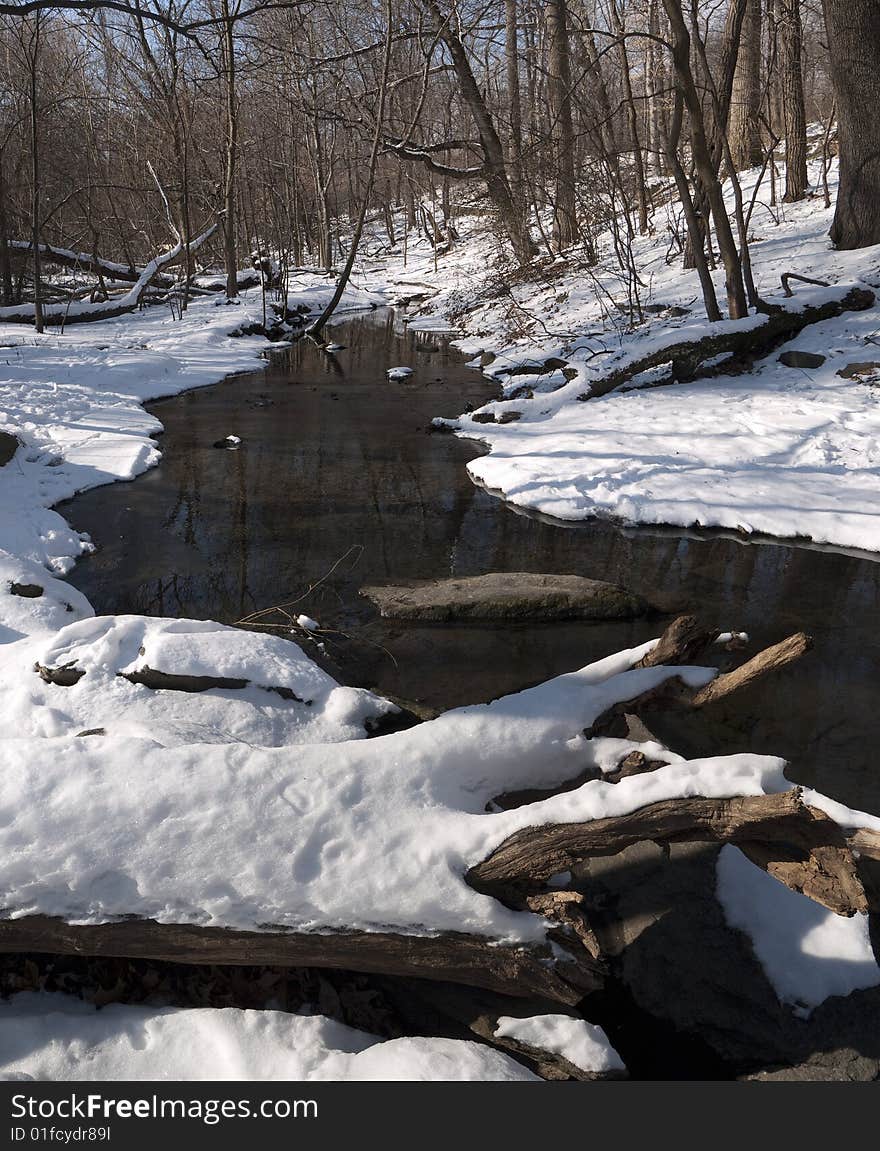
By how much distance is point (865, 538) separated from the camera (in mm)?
6574

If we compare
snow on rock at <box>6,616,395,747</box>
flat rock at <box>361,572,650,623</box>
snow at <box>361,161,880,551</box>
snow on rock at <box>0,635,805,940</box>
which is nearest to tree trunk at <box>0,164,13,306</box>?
snow at <box>361,161,880,551</box>

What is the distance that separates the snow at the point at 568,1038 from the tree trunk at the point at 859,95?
12018 mm

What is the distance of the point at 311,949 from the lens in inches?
99.4

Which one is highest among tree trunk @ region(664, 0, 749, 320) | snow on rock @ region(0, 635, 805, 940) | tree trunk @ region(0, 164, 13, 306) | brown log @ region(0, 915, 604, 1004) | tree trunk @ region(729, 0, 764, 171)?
tree trunk @ region(729, 0, 764, 171)

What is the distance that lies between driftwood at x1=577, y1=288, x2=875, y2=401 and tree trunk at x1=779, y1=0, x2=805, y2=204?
654 cm

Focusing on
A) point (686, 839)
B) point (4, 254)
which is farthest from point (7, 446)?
point (4, 254)

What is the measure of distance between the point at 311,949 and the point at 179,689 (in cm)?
171

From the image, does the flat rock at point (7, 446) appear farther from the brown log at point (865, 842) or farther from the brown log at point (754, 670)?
the brown log at point (865, 842)

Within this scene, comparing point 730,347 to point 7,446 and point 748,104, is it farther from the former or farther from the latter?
point 748,104

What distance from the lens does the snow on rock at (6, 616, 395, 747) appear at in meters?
3.65

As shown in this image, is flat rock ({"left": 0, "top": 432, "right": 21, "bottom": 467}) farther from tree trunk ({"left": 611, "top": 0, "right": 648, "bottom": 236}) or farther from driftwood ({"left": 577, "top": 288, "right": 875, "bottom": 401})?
tree trunk ({"left": 611, "top": 0, "right": 648, "bottom": 236})

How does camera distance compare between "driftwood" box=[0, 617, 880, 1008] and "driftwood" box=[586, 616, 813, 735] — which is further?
"driftwood" box=[586, 616, 813, 735]

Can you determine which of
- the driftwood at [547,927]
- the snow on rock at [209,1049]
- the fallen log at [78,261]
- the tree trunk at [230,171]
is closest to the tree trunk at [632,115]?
the tree trunk at [230,171]
